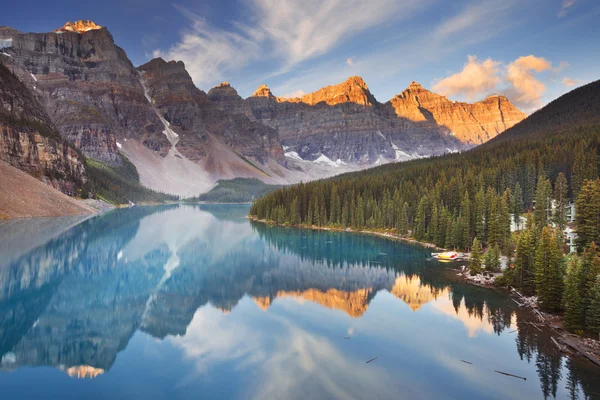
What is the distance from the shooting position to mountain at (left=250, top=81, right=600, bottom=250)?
198 ft

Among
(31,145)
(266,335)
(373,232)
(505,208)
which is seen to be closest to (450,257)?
(505,208)

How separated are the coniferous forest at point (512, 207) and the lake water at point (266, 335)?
3.72 meters

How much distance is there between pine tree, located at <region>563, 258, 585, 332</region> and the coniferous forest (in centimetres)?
6

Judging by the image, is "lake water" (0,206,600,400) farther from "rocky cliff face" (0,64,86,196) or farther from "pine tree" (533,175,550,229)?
"rocky cliff face" (0,64,86,196)

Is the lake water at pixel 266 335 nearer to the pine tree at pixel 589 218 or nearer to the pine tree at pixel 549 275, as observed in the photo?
the pine tree at pixel 549 275

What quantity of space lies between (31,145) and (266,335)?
130 meters

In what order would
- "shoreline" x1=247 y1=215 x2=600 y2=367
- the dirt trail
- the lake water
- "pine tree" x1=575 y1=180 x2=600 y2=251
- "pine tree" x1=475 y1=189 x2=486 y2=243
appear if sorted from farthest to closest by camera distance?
the dirt trail
"pine tree" x1=475 y1=189 x2=486 y2=243
"pine tree" x1=575 y1=180 x2=600 y2=251
"shoreline" x1=247 y1=215 x2=600 y2=367
the lake water

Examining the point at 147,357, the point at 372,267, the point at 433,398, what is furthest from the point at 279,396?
the point at 372,267

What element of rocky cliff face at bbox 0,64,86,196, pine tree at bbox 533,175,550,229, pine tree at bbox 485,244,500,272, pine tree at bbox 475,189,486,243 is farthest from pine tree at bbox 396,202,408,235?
rocky cliff face at bbox 0,64,86,196

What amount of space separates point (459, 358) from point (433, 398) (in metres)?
5.47

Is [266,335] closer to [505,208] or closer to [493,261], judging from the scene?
[493,261]

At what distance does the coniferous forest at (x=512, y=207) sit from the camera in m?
29.5

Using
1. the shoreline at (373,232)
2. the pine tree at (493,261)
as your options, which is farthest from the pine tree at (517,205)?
the pine tree at (493,261)

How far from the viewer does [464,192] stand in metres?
70.4
